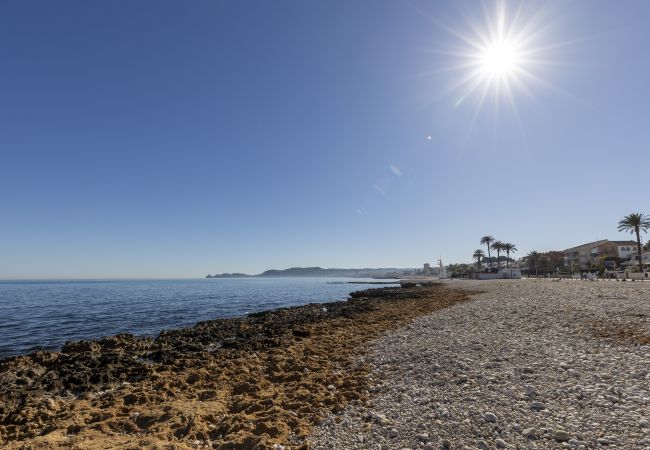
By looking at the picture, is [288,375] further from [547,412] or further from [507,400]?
[547,412]

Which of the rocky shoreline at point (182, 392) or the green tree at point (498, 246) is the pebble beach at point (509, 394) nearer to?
the rocky shoreline at point (182, 392)

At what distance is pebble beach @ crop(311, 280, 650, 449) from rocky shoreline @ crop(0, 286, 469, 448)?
1029 millimetres

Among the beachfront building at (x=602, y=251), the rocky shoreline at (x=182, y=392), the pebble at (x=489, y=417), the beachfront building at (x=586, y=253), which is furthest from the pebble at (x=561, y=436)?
the beachfront building at (x=586, y=253)

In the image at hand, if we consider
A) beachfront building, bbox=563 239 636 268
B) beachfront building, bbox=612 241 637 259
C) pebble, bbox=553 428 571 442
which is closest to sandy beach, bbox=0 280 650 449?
pebble, bbox=553 428 571 442

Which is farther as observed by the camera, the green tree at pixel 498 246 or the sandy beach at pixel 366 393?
the green tree at pixel 498 246

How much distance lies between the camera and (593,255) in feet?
361

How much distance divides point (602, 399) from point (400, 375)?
475cm

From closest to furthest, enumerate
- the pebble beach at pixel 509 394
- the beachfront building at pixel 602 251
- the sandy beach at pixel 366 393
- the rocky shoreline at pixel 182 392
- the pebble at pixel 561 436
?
1. the pebble at pixel 561 436
2. the pebble beach at pixel 509 394
3. the sandy beach at pixel 366 393
4. the rocky shoreline at pixel 182 392
5. the beachfront building at pixel 602 251

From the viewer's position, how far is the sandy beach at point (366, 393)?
6176 millimetres

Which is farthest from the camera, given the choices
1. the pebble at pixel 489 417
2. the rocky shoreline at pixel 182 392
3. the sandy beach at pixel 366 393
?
the rocky shoreline at pixel 182 392

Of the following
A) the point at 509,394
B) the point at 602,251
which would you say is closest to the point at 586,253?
the point at 602,251

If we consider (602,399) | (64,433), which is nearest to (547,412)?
(602,399)

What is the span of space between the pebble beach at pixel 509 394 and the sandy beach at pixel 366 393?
3 cm

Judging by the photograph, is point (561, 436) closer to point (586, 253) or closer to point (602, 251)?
point (602, 251)
